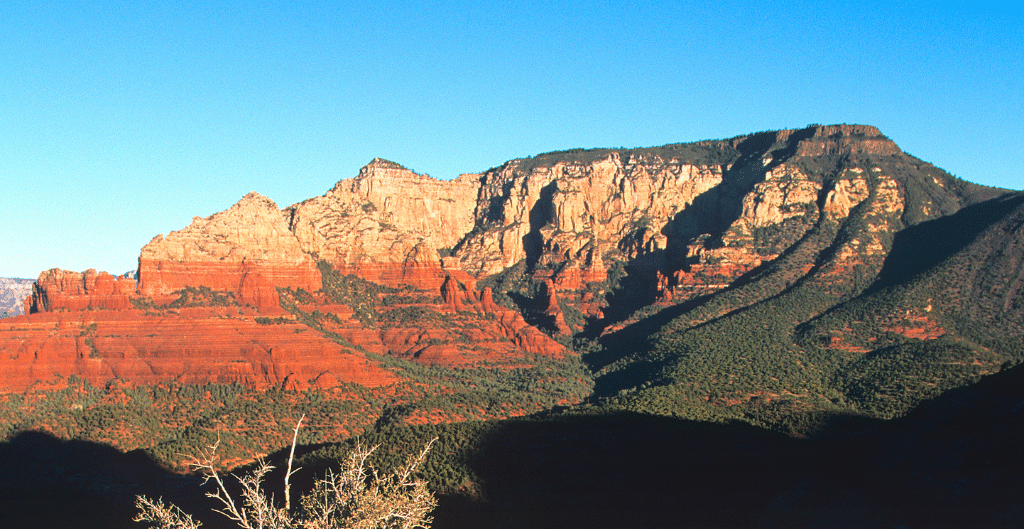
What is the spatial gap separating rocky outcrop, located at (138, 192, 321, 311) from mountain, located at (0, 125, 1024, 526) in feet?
1.23

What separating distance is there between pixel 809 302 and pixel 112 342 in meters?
96.5

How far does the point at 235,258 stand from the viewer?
432ft

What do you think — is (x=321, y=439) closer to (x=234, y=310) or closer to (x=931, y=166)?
(x=234, y=310)

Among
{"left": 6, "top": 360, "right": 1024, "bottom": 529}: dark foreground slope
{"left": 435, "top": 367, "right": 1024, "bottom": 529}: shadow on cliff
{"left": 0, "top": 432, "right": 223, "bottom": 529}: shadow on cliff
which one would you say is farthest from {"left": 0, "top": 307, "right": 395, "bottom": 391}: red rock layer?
{"left": 435, "top": 367, "right": 1024, "bottom": 529}: shadow on cliff

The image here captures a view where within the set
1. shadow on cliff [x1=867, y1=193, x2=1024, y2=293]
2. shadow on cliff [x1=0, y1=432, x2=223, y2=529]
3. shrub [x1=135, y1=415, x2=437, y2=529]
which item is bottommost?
shadow on cliff [x1=0, y1=432, x2=223, y2=529]

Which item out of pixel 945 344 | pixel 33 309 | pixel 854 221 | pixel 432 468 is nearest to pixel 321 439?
pixel 432 468

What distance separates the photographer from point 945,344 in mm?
119125

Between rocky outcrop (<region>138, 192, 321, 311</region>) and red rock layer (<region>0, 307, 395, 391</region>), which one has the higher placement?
rocky outcrop (<region>138, 192, 321, 311</region>)

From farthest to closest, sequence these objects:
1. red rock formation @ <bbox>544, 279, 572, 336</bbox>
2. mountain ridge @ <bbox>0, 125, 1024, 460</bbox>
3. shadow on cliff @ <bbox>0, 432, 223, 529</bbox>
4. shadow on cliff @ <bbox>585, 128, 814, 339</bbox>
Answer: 1. shadow on cliff @ <bbox>585, 128, 814, 339</bbox>
2. red rock formation @ <bbox>544, 279, 572, 336</bbox>
3. mountain ridge @ <bbox>0, 125, 1024, 460</bbox>
4. shadow on cliff @ <bbox>0, 432, 223, 529</bbox>

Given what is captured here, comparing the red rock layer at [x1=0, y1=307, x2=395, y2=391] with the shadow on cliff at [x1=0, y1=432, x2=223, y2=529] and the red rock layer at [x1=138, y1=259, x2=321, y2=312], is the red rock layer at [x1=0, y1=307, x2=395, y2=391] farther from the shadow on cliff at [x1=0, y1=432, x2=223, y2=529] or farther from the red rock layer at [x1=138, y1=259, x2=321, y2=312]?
the shadow on cliff at [x1=0, y1=432, x2=223, y2=529]

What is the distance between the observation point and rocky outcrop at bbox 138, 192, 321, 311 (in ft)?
406

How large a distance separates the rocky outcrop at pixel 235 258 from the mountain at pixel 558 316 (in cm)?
37

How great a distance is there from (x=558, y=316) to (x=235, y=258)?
189ft

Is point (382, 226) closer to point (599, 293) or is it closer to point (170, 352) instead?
point (599, 293)
